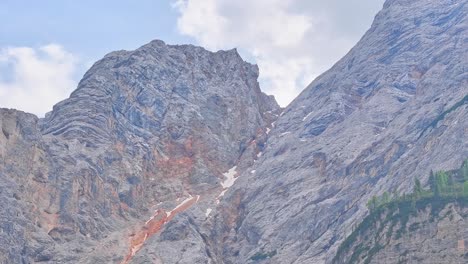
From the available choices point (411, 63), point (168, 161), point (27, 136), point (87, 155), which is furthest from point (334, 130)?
point (27, 136)

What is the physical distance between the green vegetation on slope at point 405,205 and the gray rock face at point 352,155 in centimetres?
515

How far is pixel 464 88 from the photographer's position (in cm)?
15350

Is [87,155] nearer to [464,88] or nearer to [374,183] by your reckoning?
[374,183]

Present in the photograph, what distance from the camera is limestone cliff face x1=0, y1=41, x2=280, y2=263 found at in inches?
5837

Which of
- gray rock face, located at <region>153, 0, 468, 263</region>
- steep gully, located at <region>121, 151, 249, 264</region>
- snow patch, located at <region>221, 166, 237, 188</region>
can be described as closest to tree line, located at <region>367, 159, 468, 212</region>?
gray rock face, located at <region>153, 0, 468, 263</region>

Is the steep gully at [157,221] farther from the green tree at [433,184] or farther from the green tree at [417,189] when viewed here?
the green tree at [433,184]

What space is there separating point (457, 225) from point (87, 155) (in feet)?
283

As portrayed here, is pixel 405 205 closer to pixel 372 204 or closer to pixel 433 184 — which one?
pixel 433 184

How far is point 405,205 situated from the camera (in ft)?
399

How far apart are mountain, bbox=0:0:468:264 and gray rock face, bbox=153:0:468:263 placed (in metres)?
0.33

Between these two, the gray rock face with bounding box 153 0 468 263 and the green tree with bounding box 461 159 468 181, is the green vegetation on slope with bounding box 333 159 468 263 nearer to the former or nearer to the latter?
the green tree with bounding box 461 159 468 181

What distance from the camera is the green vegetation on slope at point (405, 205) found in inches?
4624

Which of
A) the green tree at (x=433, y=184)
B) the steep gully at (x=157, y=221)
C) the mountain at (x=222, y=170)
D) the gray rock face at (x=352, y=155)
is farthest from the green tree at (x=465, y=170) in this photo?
the steep gully at (x=157, y=221)

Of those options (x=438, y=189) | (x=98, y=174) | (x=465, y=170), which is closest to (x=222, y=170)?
(x=98, y=174)
